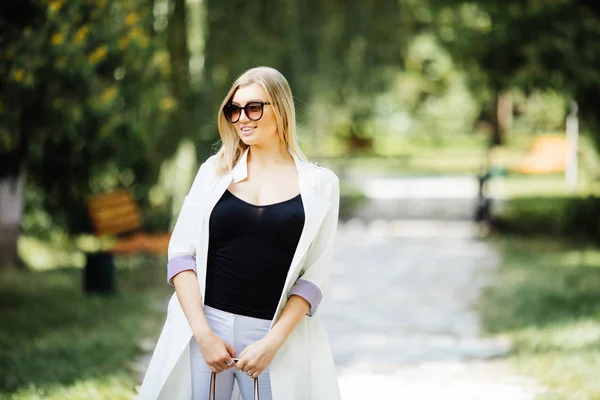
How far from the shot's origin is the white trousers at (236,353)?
2.64 meters

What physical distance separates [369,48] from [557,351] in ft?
18.0

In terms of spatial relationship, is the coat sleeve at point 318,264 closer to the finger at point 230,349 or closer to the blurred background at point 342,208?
the finger at point 230,349

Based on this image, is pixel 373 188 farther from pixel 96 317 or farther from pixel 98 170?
pixel 96 317

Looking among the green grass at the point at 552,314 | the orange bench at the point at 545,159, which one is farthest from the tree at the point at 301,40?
the orange bench at the point at 545,159

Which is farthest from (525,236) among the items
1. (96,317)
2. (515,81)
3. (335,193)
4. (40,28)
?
(335,193)

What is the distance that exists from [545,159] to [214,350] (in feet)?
73.0

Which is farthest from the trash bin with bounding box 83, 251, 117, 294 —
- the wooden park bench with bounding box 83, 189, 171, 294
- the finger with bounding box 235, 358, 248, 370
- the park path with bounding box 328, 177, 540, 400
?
the finger with bounding box 235, 358, 248, 370

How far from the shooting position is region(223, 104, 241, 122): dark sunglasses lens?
8.88 ft

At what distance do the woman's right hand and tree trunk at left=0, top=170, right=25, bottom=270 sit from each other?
24.6ft

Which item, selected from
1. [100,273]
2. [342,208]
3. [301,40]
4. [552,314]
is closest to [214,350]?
[552,314]

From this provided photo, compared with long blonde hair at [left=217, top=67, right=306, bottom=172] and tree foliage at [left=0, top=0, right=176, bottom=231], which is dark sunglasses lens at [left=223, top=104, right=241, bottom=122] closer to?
long blonde hair at [left=217, top=67, right=306, bottom=172]

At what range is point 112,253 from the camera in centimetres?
890

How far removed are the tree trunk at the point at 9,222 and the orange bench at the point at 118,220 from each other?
793 millimetres

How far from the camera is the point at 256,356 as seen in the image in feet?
8.31
